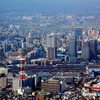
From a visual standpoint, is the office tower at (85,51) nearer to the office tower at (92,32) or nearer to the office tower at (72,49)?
the office tower at (72,49)

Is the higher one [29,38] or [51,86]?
[29,38]

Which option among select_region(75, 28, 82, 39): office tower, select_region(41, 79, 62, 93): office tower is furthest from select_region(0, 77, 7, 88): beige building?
select_region(75, 28, 82, 39): office tower

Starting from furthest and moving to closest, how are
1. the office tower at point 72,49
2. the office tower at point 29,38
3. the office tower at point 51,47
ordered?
the office tower at point 29,38
the office tower at point 51,47
the office tower at point 72,49

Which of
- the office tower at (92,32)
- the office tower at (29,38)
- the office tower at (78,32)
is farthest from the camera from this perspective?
the office tower at (92,32)

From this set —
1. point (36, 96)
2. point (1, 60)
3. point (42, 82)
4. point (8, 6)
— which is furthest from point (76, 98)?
point (8, 6)

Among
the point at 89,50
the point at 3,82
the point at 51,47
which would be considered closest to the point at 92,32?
the point at 51,47

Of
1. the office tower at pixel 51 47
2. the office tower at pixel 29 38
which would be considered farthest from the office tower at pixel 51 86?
the office tower at pixel 29 38

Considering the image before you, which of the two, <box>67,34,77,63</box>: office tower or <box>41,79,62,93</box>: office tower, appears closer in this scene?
<box>41,79,62,93</box>: office tower

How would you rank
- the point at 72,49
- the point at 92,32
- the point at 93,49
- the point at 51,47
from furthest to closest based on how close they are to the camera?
the point at 92,32 < the point at 51,47 < the point at 72,49 < the point at 93,49

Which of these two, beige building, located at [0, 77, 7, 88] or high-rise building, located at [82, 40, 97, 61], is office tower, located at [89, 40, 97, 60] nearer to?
high-rise building, located at [82, 40, 97, 61]

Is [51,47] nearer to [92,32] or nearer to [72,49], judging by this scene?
[72,49]

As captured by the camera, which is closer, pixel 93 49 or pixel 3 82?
pixel 3 82

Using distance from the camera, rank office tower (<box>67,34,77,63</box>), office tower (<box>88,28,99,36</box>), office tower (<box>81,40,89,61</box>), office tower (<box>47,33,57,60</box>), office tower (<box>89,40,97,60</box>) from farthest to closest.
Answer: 1. office tower (<box>88,28,99,36</box>)
2. office tower (<box>47,33,57,60</box>)
3. office tower (<box>89,40,97,60</box>)
4. office tower (<box>81,40,89,61</box>)
5. office tower (<box>67,34,77,63</box>)
